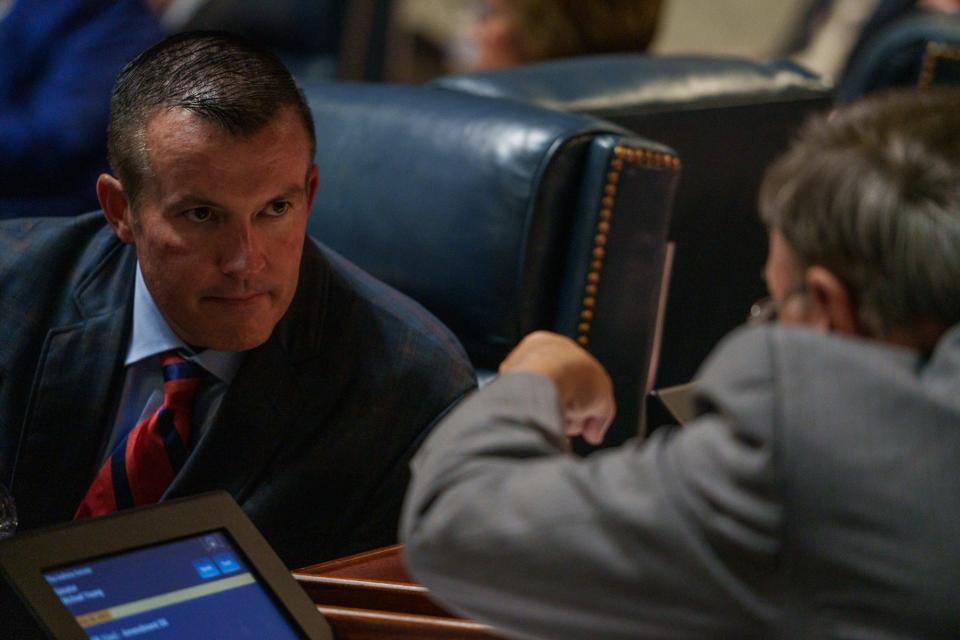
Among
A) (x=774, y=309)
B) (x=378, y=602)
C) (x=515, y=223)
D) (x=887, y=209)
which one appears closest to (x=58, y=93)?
(x=515, y=223)

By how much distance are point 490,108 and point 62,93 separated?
109cm

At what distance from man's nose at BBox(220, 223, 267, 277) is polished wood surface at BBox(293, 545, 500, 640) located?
0.35 m

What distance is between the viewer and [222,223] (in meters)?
1.50

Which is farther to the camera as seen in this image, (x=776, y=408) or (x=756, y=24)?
(x=756, y=24)

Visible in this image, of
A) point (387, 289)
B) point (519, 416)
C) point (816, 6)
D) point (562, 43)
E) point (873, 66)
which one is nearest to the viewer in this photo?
point (519, 416)

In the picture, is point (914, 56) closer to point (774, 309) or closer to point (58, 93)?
point (58, 93)

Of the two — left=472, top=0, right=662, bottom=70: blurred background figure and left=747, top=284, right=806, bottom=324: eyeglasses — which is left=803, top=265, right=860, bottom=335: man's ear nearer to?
left=747, top=284, right=806, bottom=324: eyeglasses

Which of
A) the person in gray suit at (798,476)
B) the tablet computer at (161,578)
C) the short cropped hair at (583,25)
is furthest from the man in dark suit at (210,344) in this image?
the short cropped hair at (583,25)

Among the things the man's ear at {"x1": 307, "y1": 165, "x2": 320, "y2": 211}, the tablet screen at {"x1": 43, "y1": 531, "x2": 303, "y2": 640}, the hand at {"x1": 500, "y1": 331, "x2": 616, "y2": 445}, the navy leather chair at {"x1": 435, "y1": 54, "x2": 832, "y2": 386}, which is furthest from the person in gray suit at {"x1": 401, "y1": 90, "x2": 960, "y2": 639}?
the navy leather chair at {"x1": 435, "y1": 54, "x2": 832, "y2": 386}

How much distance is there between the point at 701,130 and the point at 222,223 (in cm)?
117

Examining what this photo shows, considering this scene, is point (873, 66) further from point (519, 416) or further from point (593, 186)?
point (519, 416)

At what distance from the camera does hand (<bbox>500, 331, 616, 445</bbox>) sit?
3.34 feet

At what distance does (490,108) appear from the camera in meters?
1.97

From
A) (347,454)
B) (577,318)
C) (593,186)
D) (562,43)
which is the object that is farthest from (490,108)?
(562,43)
